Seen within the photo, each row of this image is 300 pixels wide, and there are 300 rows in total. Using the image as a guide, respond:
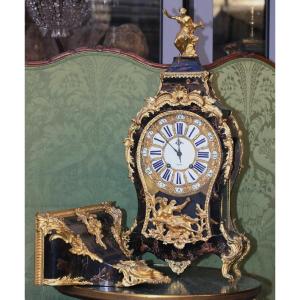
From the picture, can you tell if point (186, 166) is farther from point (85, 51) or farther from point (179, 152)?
point (85, 51)

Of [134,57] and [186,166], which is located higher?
[134,57]

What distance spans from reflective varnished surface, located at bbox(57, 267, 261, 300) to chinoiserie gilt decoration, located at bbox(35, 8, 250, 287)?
63 millimetres

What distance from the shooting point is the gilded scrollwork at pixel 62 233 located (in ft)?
10.8

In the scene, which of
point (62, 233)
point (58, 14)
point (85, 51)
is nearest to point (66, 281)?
point (62, 233)

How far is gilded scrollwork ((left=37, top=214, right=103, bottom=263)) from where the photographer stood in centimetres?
329

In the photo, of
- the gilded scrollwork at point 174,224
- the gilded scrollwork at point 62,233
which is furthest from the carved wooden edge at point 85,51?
the gilded scrollwork at point 62,233

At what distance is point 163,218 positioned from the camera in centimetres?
353

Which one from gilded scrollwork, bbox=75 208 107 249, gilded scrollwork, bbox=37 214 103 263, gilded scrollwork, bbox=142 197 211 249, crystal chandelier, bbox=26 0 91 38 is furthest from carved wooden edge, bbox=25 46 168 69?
gilded scrollwork, bbox=37 214 103 263

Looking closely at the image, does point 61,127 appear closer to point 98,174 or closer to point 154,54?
point 98,174

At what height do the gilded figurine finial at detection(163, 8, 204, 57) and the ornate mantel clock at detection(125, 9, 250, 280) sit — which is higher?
the gilded figurine finial at detection(163, 8, 204, 57)

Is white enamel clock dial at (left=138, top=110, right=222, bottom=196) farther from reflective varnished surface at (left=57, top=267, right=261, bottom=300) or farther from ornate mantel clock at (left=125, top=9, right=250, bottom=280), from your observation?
reflective varnished surface at (left=57, top=267, right=261, bottom=300)

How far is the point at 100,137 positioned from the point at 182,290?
3.51ft

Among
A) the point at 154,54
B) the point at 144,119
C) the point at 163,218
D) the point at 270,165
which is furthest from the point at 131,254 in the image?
the point at 154,54

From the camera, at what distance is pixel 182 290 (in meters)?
3.29
